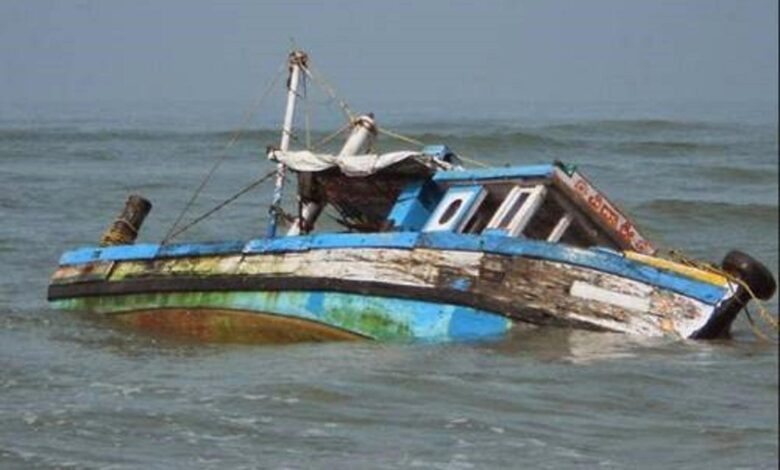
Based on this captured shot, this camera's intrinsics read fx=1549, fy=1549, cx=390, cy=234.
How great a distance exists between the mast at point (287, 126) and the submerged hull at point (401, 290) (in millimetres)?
828

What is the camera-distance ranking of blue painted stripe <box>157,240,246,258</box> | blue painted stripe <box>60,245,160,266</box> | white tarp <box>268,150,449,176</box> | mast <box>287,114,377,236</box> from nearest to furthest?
white tarp <box>268,150,449,176</box> → blue painted stripe <box>157,240,246,258</box> → blue painted stripe <box>60,245,160,266</box> → mast <box>287,114,377,236</box>

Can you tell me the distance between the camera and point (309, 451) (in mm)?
8352

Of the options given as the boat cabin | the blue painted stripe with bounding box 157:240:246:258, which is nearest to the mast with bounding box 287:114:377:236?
the boat cabin

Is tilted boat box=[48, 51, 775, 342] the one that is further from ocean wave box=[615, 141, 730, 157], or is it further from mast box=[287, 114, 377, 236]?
ocean wave box=[615, 141, 730, 157]

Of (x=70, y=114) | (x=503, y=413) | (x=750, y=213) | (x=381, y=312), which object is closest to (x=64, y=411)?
(x=503, y=413)

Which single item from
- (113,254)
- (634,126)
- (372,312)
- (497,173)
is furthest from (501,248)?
(634,126)

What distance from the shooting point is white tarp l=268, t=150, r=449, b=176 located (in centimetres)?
→ 1288

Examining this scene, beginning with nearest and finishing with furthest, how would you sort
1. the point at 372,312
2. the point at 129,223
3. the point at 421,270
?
the point at 421,270
the point at 372,312
the point at 129,223

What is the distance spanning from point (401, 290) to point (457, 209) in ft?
3.20

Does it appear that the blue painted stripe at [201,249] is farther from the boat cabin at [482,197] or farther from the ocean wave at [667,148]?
the ocean wave at [667,148]

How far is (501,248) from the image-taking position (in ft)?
38.8

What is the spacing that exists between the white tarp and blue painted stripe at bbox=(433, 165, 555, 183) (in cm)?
22

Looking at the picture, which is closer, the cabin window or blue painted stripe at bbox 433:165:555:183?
blue painted stripe at bbox 433:165:555:183

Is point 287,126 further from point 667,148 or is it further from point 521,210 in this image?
point 667,148
